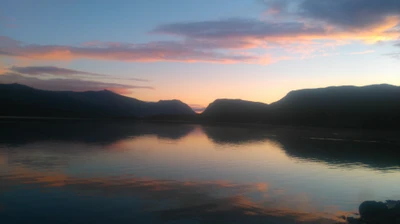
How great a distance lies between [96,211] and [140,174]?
12758 millimetres

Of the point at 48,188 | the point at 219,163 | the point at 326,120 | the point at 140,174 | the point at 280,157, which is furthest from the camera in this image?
the point at 326,120

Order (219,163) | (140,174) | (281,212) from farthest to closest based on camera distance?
1. (219,163)
2. (140,174)
3. (281,212)

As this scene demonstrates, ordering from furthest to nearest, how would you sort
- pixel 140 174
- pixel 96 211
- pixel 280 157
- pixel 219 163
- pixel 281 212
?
pixel 280 157, pixel 219 163, pixel 140 174, pixel 281 212, pixel 96 211

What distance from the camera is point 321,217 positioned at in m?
21.1

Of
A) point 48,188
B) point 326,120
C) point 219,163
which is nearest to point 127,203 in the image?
point 48,188

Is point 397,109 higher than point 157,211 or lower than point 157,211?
higher

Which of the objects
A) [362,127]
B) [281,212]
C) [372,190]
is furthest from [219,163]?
[362,127]

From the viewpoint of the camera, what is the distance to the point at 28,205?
20781 millimetres

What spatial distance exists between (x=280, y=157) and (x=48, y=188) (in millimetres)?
38848

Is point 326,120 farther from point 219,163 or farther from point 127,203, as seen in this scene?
point 127,203

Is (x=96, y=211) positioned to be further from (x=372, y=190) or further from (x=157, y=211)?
(x=372, y=190)

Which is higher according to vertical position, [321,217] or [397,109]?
[397,109]

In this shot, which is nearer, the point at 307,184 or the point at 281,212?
the point at 281,212

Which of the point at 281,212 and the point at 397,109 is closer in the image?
the point at 281,212
